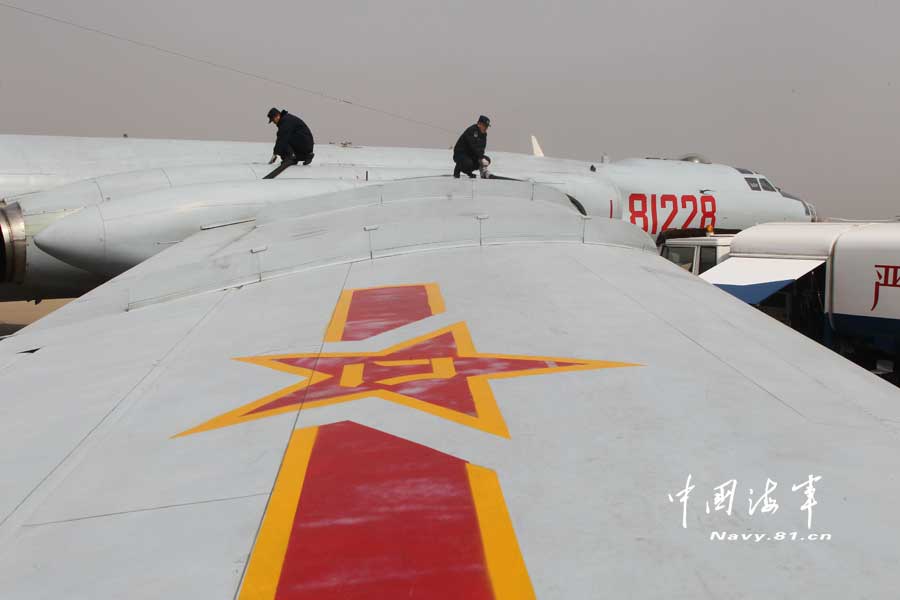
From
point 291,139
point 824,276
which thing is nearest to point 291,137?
point 291,139

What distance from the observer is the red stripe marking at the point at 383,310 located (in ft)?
12.1

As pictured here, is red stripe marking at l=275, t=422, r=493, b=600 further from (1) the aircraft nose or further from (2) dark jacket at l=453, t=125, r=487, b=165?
(2) dark jacket at l=453, t=125, r=487, b=165

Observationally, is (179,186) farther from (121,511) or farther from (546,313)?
(121,511)

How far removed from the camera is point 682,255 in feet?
38.9

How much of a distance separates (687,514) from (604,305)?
204 centimetres

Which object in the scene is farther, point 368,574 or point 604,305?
point 604,305

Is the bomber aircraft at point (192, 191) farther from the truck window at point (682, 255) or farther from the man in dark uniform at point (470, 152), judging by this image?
the man in dark uniform at point (470, 152)

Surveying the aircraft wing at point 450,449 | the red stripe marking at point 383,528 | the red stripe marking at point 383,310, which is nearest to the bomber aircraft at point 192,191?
the aircraft wing at point 450,449

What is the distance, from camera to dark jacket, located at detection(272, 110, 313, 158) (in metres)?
9.75

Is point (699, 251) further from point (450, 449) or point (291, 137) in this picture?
point (450, 449)

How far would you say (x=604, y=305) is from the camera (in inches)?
152

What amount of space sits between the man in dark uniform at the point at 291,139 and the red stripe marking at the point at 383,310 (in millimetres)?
5891

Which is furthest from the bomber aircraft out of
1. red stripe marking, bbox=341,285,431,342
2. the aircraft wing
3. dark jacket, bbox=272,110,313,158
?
red stripe marking, bbox=341,285,431,342

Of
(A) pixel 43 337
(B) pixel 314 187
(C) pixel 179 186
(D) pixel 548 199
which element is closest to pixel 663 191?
(D) pixel 548 199
